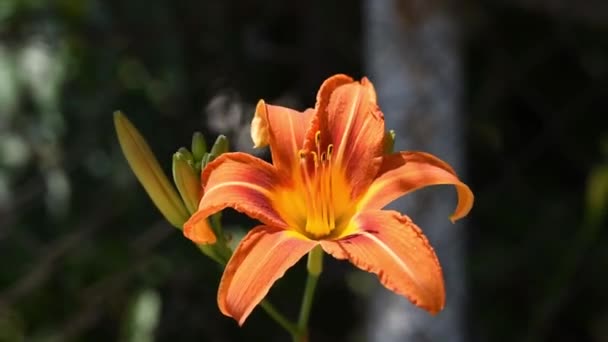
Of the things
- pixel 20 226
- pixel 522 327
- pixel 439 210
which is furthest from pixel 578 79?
pixel 20 226

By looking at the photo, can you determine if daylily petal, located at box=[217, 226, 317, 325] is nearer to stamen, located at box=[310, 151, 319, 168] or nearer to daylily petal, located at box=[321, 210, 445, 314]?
daylily petal, located at box=[321, 210, 445, 314]

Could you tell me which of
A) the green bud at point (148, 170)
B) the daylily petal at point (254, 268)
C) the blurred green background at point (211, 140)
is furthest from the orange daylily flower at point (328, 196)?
the blurred green background at point (211, 140)

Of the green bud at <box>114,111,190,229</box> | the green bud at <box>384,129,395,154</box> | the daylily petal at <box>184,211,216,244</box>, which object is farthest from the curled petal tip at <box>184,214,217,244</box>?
the green bud at <box>384,129,395,154</box>

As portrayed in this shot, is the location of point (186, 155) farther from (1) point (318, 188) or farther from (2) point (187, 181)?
(1) point (318, 188)

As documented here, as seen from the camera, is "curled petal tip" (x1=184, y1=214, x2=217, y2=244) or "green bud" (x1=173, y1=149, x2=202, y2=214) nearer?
"curled petal tip" (x1=184, y1=214, x2=217, y2=244)

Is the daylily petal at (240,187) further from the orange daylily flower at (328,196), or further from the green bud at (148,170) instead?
the green bud at (148,170)

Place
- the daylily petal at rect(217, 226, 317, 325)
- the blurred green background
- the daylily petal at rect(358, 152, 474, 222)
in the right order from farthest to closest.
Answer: the blurred green background
the daylily petal at rect(358, 152, 474, 222)
the daylily petal at rect(217, 226, 317, 325)

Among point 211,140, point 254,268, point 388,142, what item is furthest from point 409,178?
point 211,140

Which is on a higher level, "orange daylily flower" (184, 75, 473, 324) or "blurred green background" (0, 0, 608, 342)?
"orange daylily flower" (184, 75, 473, 324)

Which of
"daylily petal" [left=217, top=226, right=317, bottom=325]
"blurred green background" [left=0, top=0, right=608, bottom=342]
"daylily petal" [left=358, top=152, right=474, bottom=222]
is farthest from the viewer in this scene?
"blurred green background" [left=0, top=0, right=608, bottom=342]
